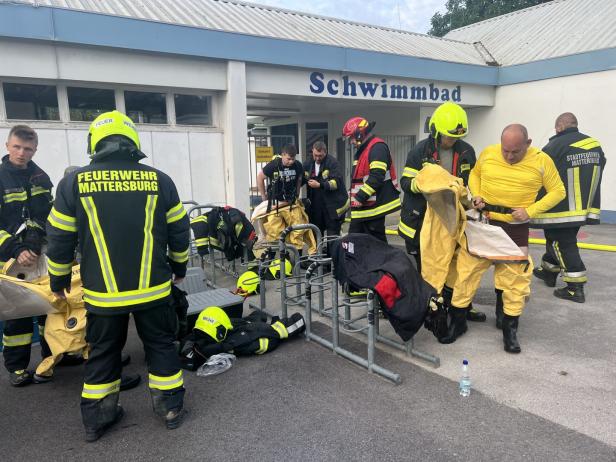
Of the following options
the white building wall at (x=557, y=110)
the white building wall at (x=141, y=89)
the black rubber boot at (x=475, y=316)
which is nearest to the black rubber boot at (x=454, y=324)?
the black rubber boot at (x=475, y=316)

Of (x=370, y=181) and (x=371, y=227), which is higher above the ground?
(x=370, y=181)

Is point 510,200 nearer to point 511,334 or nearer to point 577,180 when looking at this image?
point 511,334

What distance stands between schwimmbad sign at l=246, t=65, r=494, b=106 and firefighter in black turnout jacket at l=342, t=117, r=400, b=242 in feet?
13.1

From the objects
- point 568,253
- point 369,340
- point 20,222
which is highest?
point 20,222

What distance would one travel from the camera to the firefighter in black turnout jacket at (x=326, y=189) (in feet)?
20.7

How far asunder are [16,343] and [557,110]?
39.2 feet

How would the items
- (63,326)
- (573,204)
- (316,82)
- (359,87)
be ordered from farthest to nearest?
1. (359,87)
2. (316,82)
3. (573,204)
4. (63,326)

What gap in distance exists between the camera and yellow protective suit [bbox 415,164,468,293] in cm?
355

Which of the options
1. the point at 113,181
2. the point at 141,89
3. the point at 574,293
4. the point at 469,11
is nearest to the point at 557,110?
the point at 574,293

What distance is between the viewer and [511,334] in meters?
3.77

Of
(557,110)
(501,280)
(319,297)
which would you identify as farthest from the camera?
(557,110)

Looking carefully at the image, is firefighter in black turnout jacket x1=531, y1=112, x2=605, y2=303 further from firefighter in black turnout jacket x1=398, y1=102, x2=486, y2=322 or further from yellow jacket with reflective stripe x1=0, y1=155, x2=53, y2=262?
yellow jacket with reflective stripe x1=0, y1=155, x2=53, y2=262

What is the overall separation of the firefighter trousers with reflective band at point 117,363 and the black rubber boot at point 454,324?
2.38 m

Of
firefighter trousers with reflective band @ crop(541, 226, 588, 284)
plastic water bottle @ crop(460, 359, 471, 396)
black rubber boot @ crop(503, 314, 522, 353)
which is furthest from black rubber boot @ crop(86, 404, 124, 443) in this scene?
firefighter trousers with reflective band @ crop(541, 226, 588, 284)
